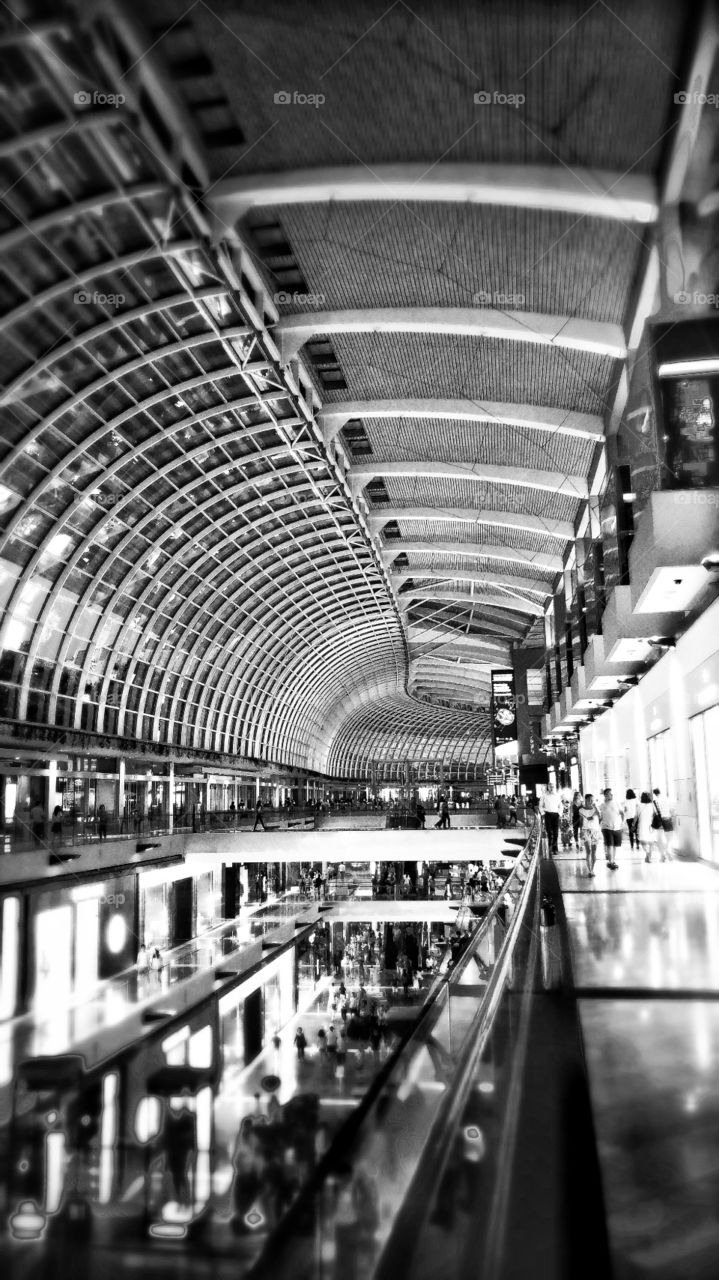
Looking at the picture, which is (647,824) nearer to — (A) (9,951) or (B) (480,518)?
(A) (9,951)

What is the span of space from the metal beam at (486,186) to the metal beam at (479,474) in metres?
14.6

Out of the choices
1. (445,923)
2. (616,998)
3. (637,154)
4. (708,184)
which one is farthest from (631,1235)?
(445,923)

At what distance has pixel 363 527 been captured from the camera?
4197 cm

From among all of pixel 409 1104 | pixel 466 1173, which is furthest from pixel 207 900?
pixel 466 1173

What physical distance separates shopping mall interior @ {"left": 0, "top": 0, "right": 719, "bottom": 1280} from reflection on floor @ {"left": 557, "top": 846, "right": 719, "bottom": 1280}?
32 mm

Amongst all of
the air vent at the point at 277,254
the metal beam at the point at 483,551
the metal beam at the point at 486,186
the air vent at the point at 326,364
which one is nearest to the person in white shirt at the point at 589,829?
the metal beam at the point at 486,186

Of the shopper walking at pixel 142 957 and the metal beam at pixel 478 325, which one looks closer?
the metal beam at pixel 478 325

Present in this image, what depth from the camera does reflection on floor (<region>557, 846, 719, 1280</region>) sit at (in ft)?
10.5

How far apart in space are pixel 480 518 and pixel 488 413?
12.0 metres

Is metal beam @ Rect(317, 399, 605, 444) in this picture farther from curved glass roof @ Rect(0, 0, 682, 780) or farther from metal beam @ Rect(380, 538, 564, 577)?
metal beam @ Rect(380, 538, 564, 577)

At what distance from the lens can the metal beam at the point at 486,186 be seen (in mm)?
15258

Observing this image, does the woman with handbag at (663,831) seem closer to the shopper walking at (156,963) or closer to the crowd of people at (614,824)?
the crowd of people at (614,824)

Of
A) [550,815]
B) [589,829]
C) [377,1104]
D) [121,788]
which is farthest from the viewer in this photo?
[121,788]

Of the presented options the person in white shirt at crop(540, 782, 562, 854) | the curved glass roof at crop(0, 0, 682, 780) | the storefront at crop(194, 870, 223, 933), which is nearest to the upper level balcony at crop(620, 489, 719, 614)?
the curved glass roof at crop(0, 0, 682, 780)
